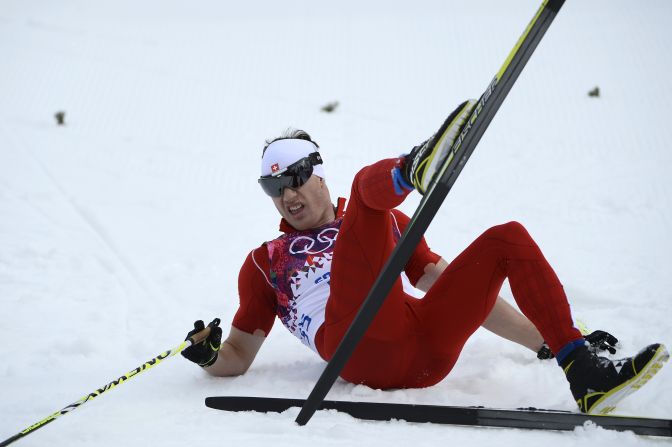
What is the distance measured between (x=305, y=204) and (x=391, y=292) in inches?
31.5

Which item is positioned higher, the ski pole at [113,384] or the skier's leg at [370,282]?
the skier's leg at [370,282]

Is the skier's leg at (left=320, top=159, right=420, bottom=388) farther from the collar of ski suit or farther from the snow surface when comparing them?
the collar of ski suit

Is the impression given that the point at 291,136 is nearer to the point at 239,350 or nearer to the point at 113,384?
the point at 239,350

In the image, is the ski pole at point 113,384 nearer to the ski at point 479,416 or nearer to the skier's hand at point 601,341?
the ski at point 479,416

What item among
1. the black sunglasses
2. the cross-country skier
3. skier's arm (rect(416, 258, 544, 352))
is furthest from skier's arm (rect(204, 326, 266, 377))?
skier's arm (rect(416, 258, 544, 352))

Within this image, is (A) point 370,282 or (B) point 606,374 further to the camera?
(A) point 370,282

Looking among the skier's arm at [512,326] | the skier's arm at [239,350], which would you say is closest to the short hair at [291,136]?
the skier's arm at [239,350]

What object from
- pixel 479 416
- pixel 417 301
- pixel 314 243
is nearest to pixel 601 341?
pixel 417 301

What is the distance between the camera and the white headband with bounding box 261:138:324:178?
3316 mm

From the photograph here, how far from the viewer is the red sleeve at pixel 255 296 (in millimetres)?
3306

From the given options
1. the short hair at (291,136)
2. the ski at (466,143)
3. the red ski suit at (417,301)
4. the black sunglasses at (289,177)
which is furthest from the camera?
the short hair at (291,136)

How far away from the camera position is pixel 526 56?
2.26 m

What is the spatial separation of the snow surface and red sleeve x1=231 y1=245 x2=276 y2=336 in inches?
10.4

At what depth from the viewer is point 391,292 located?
→ 8.72 feet
